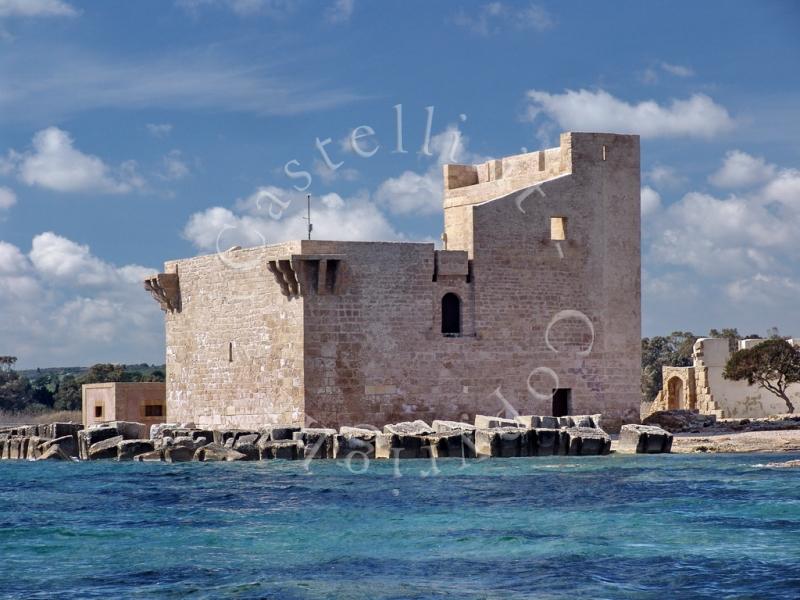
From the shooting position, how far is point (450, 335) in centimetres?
2300

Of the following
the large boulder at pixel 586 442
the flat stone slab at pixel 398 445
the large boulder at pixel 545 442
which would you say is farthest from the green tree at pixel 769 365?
the flat stone slab at pixel 398 445

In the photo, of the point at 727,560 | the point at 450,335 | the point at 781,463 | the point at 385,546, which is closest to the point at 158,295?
the point at 450,335

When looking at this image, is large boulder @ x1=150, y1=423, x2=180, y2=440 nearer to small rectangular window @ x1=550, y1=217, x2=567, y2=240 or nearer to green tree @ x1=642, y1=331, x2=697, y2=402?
small rectangular window @ x1=550, y1=217, x2=567, y2=240

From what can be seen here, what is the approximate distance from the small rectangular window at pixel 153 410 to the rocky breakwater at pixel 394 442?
478 centimetres

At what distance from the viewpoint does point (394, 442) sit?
20406 millimetres

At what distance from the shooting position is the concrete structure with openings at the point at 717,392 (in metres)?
33.0

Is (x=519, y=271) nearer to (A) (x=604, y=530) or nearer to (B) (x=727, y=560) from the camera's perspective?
(A) (x=604, y=530)

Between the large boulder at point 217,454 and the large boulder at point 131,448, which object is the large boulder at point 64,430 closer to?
the large boulder at point 131,448

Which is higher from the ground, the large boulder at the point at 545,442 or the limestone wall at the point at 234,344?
the limestone wall at the point at 234,344

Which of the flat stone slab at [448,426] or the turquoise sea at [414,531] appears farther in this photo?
the flat stone slab at [448,426]

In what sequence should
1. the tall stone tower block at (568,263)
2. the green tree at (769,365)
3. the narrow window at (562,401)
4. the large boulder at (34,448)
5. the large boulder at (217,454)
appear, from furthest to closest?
the green tree at (769,365) < the large boulder at (34,448) < the narrow window at (562,401) < the tall stone tower block at (568,263) < the large boulder at (217,454)

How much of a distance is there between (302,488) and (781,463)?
657cm

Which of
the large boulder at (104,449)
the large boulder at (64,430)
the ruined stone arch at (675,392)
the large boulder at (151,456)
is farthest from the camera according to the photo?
the ruined stone arch at (675,392)

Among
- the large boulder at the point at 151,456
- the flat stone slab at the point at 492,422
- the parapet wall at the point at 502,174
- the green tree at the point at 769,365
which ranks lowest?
the large boulder at the point at 151,456
